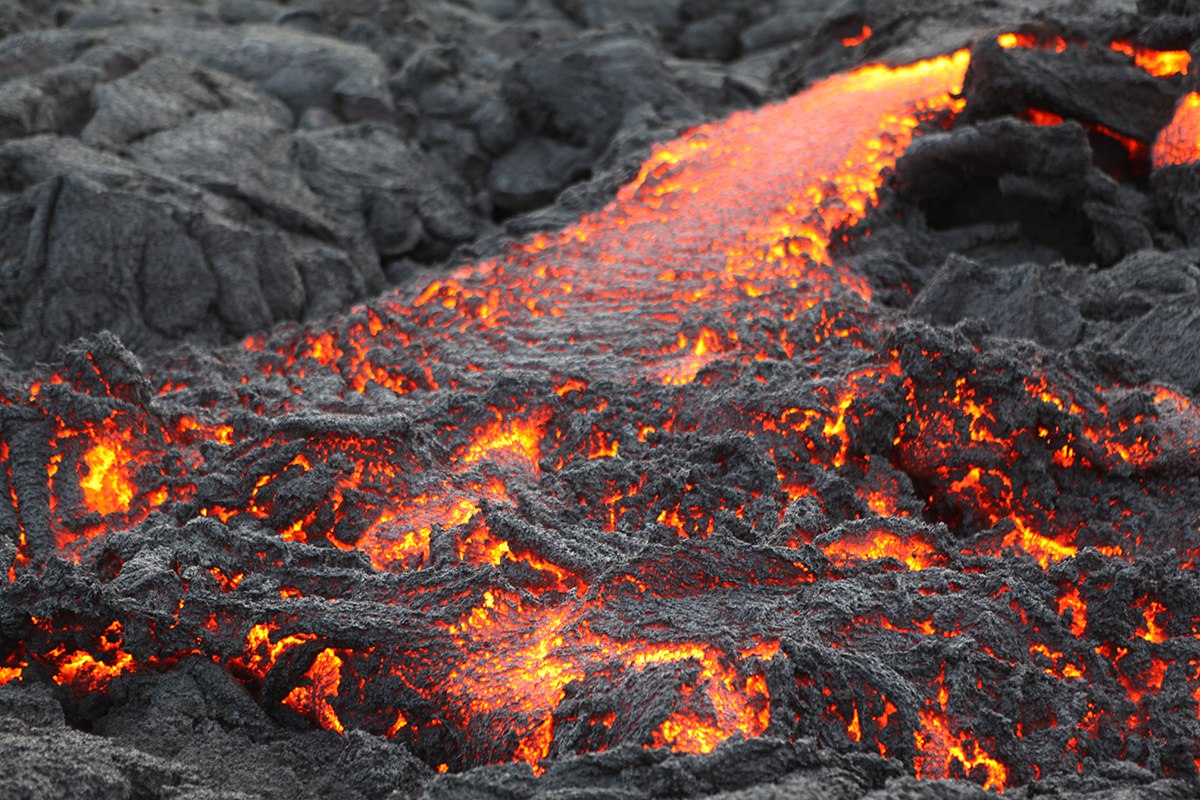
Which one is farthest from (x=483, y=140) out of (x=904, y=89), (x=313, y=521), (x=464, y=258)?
(x=313, y=521)

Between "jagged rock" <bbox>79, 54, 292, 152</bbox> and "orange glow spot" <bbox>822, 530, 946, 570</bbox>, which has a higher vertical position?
"jagged rock" <bbox>79, 54, 292, 152</bbox>

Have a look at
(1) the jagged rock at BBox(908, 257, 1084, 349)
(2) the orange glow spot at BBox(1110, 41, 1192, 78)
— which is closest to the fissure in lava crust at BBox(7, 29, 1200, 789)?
(1) the jagged rock at BBox(908, 257, 1084, 349)

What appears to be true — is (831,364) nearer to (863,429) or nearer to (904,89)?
(863,429)

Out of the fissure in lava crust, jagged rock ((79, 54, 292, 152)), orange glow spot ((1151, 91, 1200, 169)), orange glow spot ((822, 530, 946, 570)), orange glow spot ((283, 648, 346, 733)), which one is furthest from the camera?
jagged rock ((79, 54, 292, 152))

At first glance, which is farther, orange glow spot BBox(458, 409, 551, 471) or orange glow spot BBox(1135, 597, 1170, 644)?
orange glow spot BBox(458, 409, 551, 471)

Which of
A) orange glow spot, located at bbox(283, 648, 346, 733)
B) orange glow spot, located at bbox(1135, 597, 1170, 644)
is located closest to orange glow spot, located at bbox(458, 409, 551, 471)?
orange glow spot, located at bbox(283, 648, 346, 733)

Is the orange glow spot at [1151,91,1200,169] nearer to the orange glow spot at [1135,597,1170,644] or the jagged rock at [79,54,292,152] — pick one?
the orange glow spot at [1135,597,1170,644]

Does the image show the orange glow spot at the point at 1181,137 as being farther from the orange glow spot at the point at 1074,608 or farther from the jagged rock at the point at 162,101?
the jagged rock at the point at 162,101

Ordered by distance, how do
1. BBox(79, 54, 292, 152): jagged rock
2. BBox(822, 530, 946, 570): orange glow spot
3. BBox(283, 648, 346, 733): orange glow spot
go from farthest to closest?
BBox(79, 54, 292, 152): jagged rock, BBox(822, 530, 946, 570): orange glow spot, BBox(283, 648, 346, 733): orange glow spot

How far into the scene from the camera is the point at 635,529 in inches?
148

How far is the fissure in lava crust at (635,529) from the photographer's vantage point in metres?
2.98

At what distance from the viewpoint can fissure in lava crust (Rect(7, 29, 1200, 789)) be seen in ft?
9.79

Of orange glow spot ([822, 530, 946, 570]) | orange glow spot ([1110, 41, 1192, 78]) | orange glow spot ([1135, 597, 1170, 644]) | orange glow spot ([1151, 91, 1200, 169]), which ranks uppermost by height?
orange glow spot ([1110, 41, 1192, 78])

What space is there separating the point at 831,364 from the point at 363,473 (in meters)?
1.86
